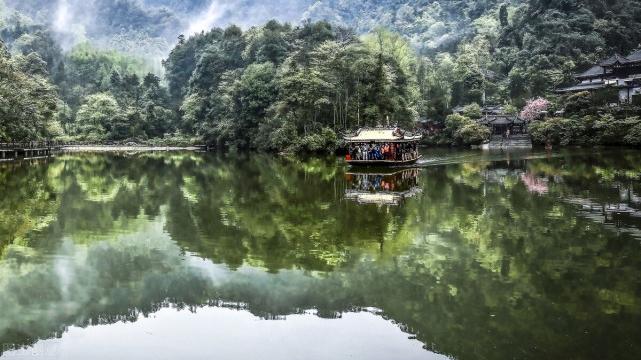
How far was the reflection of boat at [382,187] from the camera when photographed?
68.8ft

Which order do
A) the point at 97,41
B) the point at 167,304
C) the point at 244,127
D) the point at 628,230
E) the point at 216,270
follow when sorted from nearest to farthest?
the point at 167,304 → the point at 216,270 → the point at 628,230 → the point at 244,127 → the point at 97,41

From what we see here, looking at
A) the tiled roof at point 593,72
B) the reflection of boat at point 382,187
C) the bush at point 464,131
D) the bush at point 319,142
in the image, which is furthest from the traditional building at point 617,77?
the reflection of boat at point 382,187

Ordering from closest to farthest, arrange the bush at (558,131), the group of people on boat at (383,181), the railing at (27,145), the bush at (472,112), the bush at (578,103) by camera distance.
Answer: the group of people on boat at (383,181) → the railing at (27,145) → the bush at (558,131) → the bush at (578,103) → the bush at (472,112)

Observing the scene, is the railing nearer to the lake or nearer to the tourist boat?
the tourist boat

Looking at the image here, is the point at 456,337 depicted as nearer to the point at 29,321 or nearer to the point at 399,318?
the point at 399,318

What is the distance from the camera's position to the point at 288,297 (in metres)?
9.99

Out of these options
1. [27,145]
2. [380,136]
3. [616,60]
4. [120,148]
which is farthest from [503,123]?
[27,145]

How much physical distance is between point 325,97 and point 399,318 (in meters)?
44.0

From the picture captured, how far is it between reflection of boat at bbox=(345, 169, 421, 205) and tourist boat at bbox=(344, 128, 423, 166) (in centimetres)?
286

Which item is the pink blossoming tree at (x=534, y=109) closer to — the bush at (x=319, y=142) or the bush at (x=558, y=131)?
the bush at (x=558, y=131)

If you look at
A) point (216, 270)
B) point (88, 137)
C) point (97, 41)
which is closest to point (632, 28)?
point (88, 137)

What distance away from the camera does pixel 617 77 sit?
→ 57.0 meters

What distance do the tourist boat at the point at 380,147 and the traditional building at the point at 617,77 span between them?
87.6ft

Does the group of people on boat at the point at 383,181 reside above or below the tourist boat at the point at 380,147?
below
